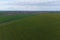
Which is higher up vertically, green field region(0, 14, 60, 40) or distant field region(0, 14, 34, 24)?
distant field region(0, 14, 34, 24)

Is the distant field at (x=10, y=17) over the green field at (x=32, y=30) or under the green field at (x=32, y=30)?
over

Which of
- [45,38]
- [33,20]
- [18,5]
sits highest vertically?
[18,5]

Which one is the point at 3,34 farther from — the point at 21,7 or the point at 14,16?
the point at 21,7

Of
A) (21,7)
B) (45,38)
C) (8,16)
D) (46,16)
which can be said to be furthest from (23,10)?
(45,38)

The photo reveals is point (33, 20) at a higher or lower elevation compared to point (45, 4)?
lower

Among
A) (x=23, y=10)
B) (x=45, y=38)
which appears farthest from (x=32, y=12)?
(x=45, y=38)

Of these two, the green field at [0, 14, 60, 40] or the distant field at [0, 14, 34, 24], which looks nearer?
the green field at [0, 14, 60, 40]

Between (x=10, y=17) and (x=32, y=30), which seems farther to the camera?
(x=10, y=17)

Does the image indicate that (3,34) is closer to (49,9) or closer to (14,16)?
(14,16)

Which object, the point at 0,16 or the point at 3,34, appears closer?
the point at 3,34

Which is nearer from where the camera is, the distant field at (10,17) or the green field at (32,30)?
the green field at (32,30)
